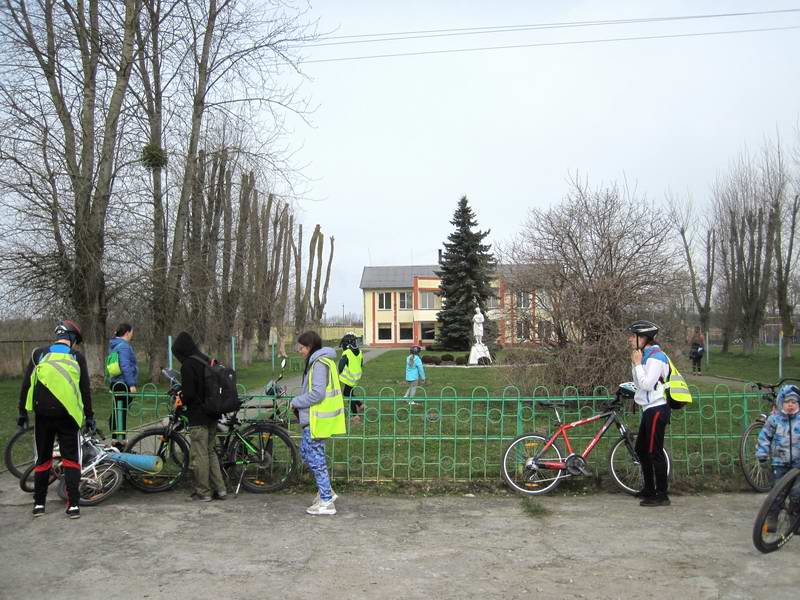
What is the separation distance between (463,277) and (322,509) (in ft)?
129

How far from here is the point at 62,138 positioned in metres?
16.5

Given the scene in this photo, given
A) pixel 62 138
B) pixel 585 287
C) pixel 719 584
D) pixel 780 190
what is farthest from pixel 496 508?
pixel 780 190

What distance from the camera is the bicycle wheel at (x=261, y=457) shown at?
6848 mm

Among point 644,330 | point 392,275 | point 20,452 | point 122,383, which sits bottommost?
point 20,452

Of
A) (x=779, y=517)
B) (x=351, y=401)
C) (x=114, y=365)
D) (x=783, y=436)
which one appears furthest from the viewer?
(x=351, y=401)

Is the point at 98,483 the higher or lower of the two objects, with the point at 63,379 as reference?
lower

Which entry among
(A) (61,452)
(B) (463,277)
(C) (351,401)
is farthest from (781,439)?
(B) (463,277)

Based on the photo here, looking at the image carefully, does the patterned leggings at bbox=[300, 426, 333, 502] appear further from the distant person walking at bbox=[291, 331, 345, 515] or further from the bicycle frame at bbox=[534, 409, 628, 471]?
the bicycle frame at bbox=[534, 409, 628, 471]

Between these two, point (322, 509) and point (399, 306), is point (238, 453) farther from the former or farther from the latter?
→ point (399, 306)

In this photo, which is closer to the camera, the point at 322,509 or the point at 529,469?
the point at 322,509

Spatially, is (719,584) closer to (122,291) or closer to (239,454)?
(239,454)

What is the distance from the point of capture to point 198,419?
6.46 meters

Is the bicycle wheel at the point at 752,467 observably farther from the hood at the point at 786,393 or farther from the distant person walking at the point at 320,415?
the distant person walking at the point at 320,415

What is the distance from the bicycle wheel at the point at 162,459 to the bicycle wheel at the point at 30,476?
2.15 ft
